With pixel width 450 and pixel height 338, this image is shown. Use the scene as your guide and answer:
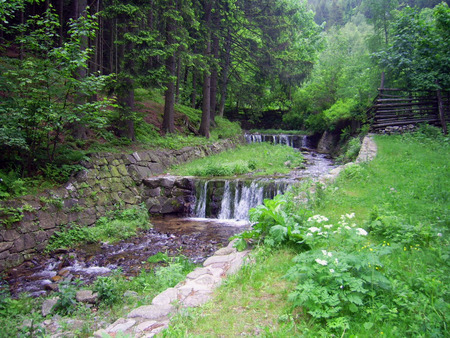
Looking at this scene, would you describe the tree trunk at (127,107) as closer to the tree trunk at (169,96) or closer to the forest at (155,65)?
the forest at (155,65)

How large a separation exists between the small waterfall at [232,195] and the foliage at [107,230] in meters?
2.23

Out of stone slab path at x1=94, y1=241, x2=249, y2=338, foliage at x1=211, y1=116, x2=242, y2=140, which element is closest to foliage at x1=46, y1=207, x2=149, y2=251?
stone slab path at x1=94, y1=241, x2=249, y2=338

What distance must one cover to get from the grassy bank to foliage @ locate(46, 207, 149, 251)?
189 inches

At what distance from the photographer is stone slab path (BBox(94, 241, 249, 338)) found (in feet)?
9.36

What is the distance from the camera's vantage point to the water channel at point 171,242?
574 cm

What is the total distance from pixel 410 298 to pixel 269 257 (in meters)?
1.70

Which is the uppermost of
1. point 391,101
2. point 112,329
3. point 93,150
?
point 391,101

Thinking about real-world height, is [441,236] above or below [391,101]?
below

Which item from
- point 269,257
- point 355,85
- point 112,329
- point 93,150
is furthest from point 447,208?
point 355,85

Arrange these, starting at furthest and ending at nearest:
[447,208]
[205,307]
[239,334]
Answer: [447,208] < [205,307] < [239,334]

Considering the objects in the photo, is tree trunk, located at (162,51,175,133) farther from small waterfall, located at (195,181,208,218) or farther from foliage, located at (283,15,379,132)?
foliage, located at (283,15,379,132)

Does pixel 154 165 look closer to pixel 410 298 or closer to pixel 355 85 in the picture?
pixel 410 298

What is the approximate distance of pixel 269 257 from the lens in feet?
12.5

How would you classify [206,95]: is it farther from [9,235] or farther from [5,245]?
[5,245]
